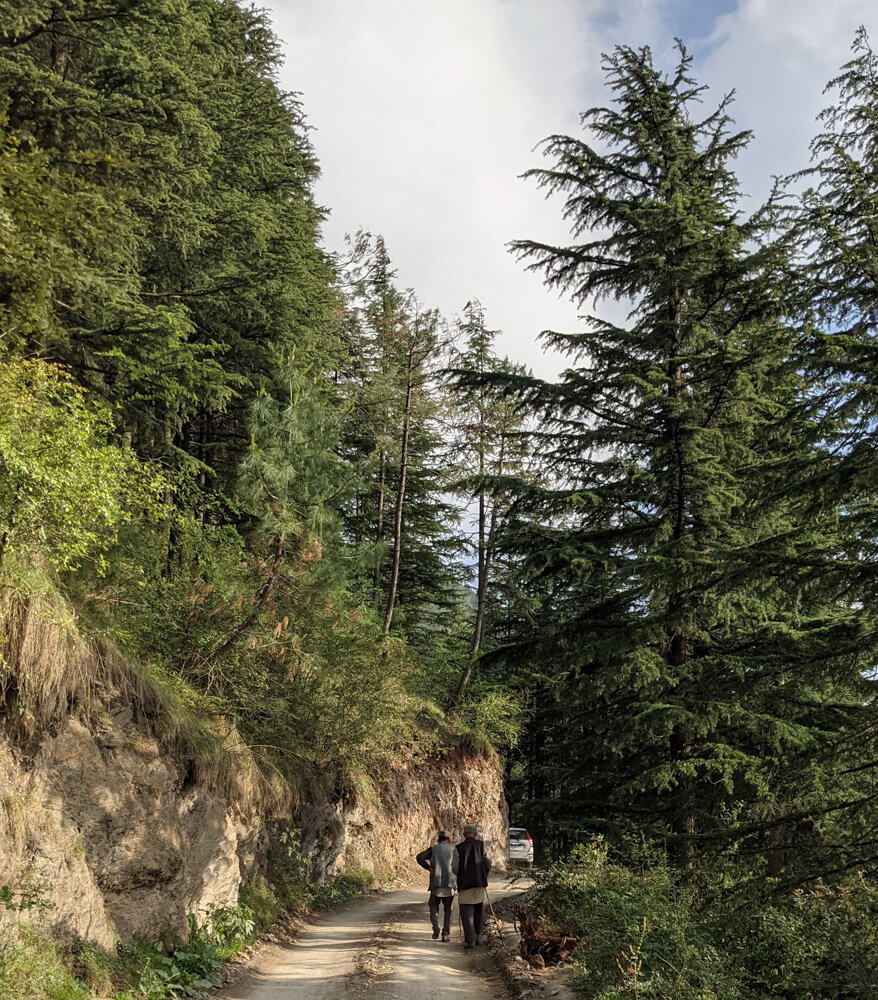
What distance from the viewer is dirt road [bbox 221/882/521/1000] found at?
8.20 meters

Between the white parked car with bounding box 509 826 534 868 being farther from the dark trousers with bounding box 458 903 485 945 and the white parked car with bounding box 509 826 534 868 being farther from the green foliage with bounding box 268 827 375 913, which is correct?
the dark trousers with bounding box 458 903 485 945

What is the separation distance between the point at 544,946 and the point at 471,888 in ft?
A: 6.94

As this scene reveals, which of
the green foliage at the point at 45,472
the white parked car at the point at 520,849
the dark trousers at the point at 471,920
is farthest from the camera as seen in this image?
the white parked car at the point at 520,849

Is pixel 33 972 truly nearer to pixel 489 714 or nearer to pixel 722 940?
pixel 722 940

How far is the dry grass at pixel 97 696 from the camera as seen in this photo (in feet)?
23.8

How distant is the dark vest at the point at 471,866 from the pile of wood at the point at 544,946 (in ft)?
5.01

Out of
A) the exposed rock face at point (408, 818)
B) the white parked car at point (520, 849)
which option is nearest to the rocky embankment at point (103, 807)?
the exposed rock face at point (408, 818)

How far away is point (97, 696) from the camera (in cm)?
868

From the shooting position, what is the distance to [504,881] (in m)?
23.5

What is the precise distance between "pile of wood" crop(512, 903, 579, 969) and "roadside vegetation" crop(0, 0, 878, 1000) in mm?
491

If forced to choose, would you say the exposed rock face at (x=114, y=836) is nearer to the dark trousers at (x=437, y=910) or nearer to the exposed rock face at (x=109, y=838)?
the exposed rock face at (x=109, y=838)

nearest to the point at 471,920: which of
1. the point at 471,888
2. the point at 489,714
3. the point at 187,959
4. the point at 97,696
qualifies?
the point at 471,888

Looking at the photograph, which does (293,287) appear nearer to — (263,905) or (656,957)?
(263,905)

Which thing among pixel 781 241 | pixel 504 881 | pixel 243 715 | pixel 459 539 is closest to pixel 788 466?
pixel 781 241
